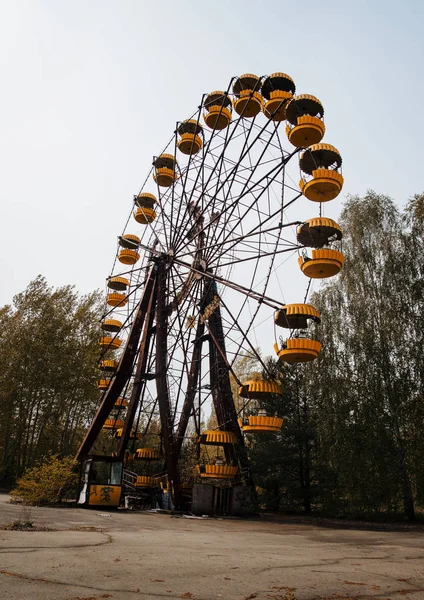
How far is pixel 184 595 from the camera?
4.02 meters

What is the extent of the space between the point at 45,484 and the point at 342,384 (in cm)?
1375

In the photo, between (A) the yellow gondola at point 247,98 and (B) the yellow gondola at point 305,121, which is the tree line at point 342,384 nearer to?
(B) the yellow gondola at point 305,121

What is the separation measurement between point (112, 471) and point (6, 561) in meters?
15.1

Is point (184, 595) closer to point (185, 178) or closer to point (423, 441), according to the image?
point (423, 441)

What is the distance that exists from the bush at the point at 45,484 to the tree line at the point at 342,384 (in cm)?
869

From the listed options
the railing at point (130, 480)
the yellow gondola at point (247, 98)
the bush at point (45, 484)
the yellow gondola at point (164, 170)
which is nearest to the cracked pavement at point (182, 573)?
the bush at point (45, 484)

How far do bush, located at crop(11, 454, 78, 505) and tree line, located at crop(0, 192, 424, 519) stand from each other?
8.69m

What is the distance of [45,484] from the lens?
17484 millimetres

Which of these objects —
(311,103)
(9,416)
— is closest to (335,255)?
(311,103)

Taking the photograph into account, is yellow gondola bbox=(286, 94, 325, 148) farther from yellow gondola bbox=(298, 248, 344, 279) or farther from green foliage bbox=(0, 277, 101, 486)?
green foliage bbox=(0, 277, 101, 486)

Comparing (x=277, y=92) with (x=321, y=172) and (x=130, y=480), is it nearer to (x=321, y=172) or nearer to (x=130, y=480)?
(x=321, y=172)

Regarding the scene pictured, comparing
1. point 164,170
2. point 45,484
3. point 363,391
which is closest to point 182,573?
point 45,484

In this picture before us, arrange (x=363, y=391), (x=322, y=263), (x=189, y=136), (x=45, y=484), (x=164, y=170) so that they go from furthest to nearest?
(x=164, y=170)
(x=189, y=136)
(x=363, y=391)
(x=45, y=484)
(x=322, y=263)

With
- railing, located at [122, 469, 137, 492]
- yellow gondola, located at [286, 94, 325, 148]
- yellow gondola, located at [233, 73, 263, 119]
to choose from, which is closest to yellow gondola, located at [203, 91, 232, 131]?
yellow gondola, located at [233, 73, 263, 119]
